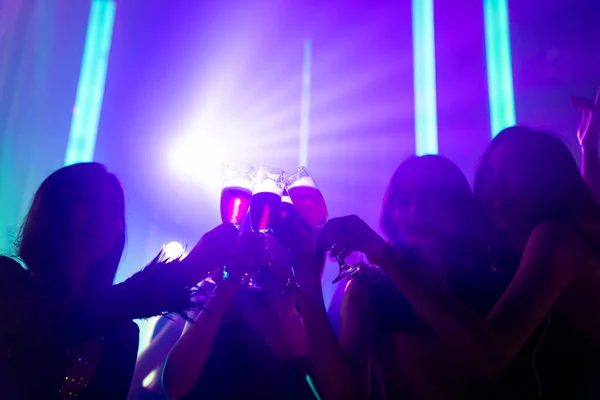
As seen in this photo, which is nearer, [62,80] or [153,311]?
[153,311]

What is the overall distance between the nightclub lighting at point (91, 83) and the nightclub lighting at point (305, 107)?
141 cm

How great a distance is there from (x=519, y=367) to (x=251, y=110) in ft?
8.24

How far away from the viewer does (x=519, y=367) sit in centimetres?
88

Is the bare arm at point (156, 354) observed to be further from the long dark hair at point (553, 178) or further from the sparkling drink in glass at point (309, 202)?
the long dark hair at point (553, 178)

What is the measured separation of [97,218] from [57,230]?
11 cm

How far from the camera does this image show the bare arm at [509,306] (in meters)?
0.70

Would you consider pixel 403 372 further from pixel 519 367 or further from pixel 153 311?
pixel 153 311

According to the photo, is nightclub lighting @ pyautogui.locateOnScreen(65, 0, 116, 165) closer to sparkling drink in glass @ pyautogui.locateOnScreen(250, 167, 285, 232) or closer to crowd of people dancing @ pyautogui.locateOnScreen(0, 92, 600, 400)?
crowd of people dancing @ pyautogui.locateOnScreen(0, 92, 600, 400)

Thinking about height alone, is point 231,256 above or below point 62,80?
below

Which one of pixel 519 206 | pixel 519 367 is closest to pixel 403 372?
pixel 519 367

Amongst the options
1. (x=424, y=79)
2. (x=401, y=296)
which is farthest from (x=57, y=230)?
(x=424, y=79)

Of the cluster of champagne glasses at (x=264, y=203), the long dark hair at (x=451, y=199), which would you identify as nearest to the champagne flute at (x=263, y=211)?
the cluster of champagne glasses at (x=264, y=203)

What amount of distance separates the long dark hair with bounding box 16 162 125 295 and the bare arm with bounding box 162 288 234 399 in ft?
1.12

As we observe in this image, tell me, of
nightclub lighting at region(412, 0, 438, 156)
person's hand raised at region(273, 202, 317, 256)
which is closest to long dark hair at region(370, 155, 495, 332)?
person's hand raised at region(273, 202, 317, 256)
